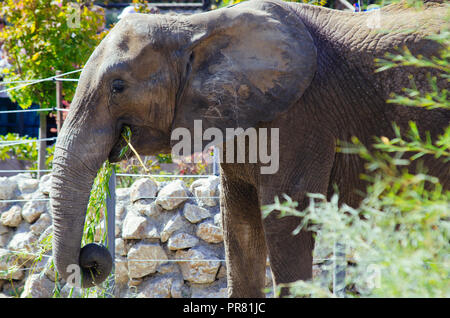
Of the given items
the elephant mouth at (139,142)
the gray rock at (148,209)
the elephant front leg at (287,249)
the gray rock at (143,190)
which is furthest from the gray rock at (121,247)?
the elephant front leg at (287,249)

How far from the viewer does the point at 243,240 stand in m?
4.35

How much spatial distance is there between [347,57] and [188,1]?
43.2 ft

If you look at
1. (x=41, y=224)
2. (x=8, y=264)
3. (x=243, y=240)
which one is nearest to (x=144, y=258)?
(x=41, y=224)

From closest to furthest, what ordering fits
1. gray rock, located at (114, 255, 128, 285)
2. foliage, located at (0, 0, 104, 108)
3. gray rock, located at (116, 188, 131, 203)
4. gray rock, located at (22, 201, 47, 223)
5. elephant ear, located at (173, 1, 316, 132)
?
elephant ear, located at (173, 1, 316, 132) < gray rock, located at (114, 255, 128, 285) < gray rock, located at (116, 188, 131, 203) < gray rock, located at (22, 201, 47, 223) < foliage, located at (0, 0, 104, 108)

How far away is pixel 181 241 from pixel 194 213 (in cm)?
28

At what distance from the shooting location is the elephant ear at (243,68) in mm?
3742

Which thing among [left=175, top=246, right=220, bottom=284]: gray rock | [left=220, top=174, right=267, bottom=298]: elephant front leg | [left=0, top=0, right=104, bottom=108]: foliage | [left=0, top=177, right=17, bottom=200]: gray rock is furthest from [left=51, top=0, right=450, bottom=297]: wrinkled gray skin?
[left=0, top=0, right=104, bottom=108]: foliage

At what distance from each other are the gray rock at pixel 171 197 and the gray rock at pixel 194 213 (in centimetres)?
9

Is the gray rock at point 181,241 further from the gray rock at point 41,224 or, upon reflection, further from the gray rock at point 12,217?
the gray rock at point 12,217

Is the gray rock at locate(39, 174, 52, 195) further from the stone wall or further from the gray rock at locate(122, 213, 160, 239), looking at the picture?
the gray rock at locate(122, 213, 160, 239)

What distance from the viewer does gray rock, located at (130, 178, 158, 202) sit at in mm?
6477

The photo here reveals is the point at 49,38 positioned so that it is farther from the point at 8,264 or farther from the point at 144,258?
the point at 144,258
